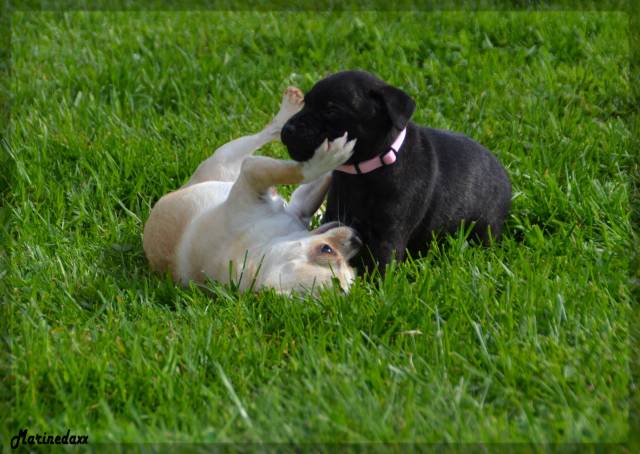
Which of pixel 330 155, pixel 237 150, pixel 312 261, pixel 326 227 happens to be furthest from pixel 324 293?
pixel 237 150

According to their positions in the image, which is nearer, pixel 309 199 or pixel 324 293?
pixel 324 293

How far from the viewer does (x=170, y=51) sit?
294 inches

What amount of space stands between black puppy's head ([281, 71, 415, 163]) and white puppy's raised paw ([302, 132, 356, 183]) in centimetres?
6

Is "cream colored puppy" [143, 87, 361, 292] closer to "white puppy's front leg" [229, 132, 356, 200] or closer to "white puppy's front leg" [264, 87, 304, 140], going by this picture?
"white puppy's front leg" [229, 132, 356, 200]

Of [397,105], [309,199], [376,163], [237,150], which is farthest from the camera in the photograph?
[237,150]

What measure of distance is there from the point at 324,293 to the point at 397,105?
102cm

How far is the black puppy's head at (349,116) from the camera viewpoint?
15.0 feet

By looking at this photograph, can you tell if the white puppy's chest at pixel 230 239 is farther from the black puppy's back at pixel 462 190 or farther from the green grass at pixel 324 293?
the black puppy's back at pixel 462 190

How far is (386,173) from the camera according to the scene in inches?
186

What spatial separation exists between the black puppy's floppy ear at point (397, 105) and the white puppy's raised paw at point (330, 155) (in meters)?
0.23

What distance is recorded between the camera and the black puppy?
15.1 ft

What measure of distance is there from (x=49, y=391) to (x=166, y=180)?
236 cm

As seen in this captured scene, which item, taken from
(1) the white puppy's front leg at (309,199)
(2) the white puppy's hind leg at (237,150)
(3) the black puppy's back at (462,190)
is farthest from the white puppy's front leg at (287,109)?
(3) the black puppy's back at (462,190)

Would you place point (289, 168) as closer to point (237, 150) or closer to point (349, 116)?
point (349, 116)
